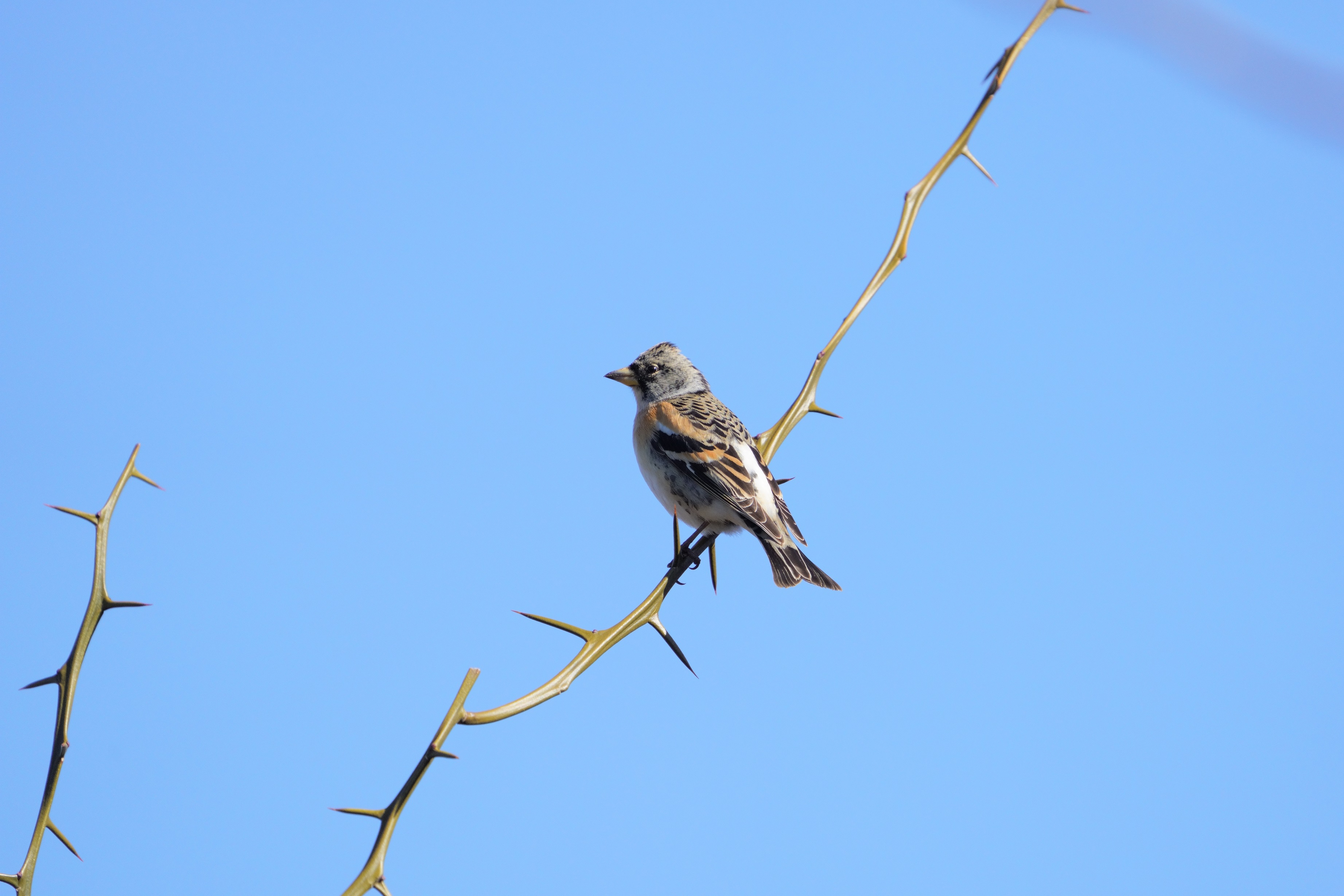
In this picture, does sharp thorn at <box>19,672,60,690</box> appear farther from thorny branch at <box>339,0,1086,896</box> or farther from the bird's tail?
the bird's tail

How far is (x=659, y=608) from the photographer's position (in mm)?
2535

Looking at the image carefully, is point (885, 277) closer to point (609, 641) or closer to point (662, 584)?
point (662, 584)

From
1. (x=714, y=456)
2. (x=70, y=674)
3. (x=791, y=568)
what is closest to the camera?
(x=70, y=674)

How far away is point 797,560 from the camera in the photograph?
5.50 metres

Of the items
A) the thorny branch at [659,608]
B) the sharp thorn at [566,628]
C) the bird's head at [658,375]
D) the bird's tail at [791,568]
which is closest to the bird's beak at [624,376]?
the bird's head at [658,375]

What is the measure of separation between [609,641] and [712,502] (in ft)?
11.2

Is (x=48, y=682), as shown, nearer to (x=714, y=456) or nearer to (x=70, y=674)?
(x=70, y=674)

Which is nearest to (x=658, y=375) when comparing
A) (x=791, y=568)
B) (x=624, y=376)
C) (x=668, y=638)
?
(x=624, y=376)

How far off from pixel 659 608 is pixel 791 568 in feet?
9.67

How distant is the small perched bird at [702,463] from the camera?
5.55m

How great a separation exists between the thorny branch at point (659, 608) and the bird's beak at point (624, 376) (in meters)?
3.23

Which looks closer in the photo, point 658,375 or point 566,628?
point 566,628

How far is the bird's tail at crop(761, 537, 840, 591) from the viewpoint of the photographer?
5352 mm

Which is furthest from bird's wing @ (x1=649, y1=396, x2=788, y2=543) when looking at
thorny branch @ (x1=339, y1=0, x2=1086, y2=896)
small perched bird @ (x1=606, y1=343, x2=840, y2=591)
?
thorny branch @ (x1=339, y1=0, x2=1086, y2=896)
